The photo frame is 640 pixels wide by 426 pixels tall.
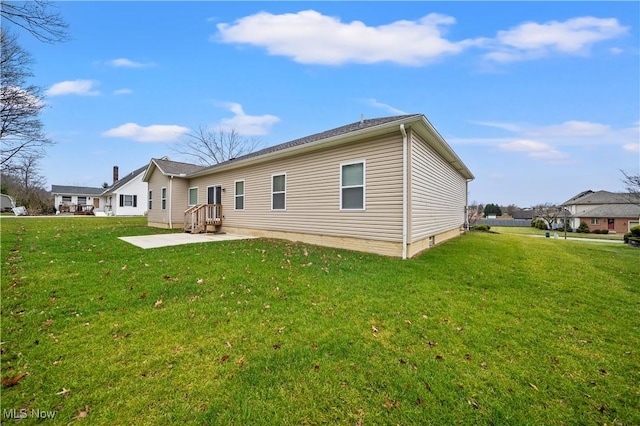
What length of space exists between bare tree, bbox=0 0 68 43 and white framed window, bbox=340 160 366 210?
22.6ft

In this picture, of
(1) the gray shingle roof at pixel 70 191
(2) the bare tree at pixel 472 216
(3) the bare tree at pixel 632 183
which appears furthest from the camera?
(1) the gray shingle roof at pixel 70 191

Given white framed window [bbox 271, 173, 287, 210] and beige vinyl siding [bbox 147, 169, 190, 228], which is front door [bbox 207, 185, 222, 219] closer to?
beige vinyl siding [bbox 147, 169, 190, 228]

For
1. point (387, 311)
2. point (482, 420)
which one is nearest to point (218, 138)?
point (387, 311)

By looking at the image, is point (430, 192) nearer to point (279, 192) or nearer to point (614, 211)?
point (279, 192)

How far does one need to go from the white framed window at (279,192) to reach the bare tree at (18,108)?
552 inches

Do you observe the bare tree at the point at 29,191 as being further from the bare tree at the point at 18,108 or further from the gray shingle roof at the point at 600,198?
Result: the gray shingle roof at the point at 600,198

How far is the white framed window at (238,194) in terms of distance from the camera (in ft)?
40.6

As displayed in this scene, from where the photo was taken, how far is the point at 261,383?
2453 mm

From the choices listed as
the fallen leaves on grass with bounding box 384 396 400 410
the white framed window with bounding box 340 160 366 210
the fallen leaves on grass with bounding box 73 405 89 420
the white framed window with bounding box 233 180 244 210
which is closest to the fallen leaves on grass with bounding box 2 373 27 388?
the fallen leaves on grass with bounding box 73 405 89 420

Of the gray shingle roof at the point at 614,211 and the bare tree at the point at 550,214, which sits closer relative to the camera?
the gray shingle roof at the point at 614,211

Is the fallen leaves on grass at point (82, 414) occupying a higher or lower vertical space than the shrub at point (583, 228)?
higher

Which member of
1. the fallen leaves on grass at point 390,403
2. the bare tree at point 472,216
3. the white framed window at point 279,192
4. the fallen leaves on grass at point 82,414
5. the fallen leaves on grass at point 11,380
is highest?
the white framed window at point 279,192

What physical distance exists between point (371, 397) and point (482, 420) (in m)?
0.86

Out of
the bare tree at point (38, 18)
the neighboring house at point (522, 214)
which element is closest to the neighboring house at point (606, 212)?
the neighboring house at point (522, 214)
